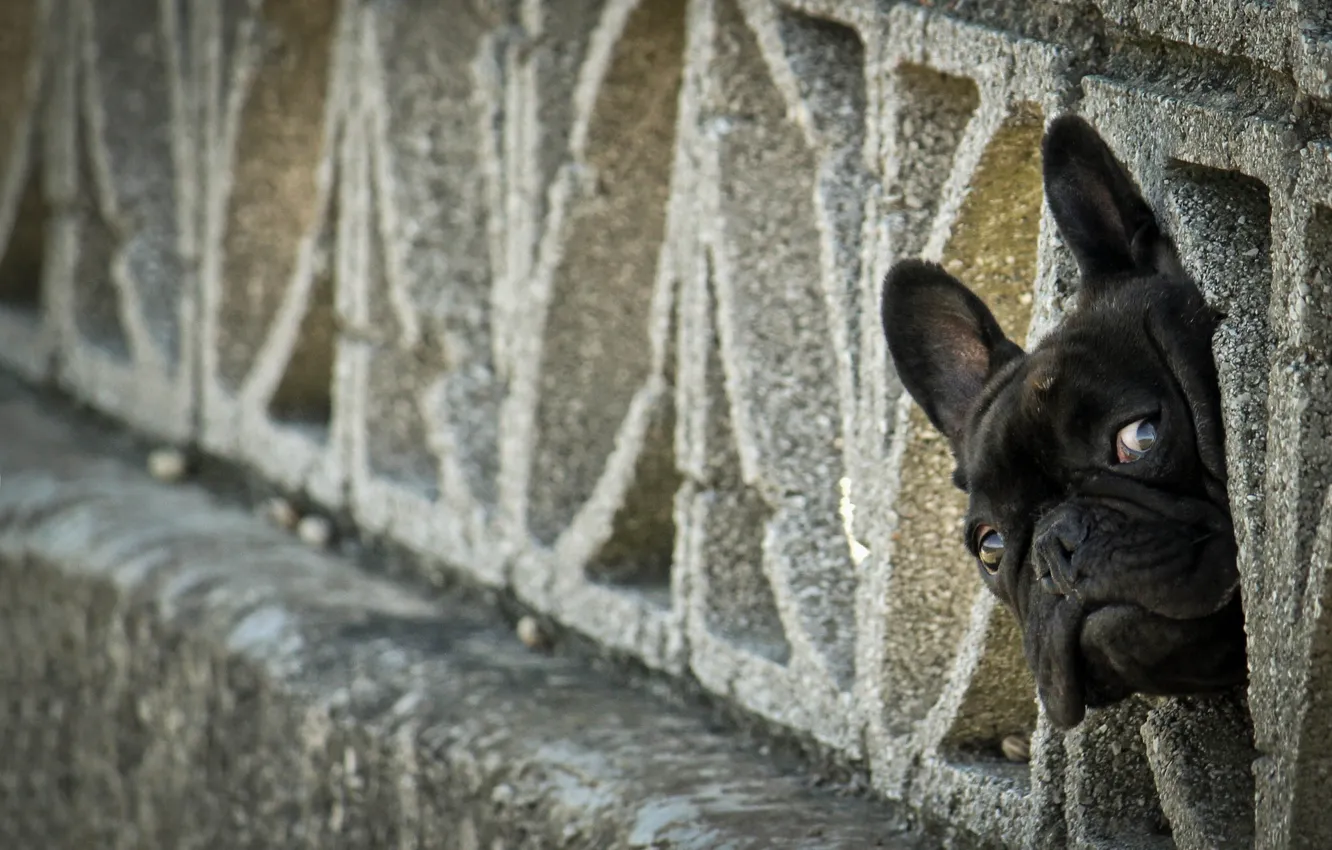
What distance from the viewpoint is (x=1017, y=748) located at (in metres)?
1.85

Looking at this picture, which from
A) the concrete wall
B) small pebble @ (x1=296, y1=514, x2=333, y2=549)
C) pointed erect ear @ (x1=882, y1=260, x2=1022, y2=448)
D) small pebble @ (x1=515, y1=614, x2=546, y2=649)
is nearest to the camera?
the concrete wall

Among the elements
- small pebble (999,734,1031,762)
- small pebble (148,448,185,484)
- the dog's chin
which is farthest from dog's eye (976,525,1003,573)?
small pebble (148,448,185,484)

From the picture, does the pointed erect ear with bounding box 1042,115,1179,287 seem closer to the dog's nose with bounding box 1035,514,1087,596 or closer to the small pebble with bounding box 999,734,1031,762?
the dog's nose with bounding box 1035,514,1087,596

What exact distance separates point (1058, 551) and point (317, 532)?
1639 mm

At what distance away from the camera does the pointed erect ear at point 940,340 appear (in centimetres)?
161

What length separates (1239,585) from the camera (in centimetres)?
142

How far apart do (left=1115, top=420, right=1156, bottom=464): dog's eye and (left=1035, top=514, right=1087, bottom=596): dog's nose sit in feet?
0.18

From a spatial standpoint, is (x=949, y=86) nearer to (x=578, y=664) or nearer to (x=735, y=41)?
(x=735, y=41)

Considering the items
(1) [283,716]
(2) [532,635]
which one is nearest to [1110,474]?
(2) [532,635]

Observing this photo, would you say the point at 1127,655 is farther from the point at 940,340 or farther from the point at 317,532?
the point at 317,532

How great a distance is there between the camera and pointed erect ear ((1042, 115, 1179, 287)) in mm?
1492

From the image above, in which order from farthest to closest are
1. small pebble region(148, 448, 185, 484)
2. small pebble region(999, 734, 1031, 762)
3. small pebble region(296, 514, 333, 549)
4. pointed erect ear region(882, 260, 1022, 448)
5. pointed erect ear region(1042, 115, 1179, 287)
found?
small pebble region(148, 448, 185, 484), small pebble region(296, 514, 333, 549), small pebble region(999, 734, 1031, 762), pointed erect ear region(882, 260, 1022, 448), pointed erect ear region(1042, 115, 1179, 287)

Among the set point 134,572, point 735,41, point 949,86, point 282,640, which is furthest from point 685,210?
point 134,572

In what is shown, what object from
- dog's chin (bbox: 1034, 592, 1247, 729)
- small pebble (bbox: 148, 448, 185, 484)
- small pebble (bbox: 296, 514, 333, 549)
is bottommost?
small pebble (bbox: 296, 514, 333, 549)
